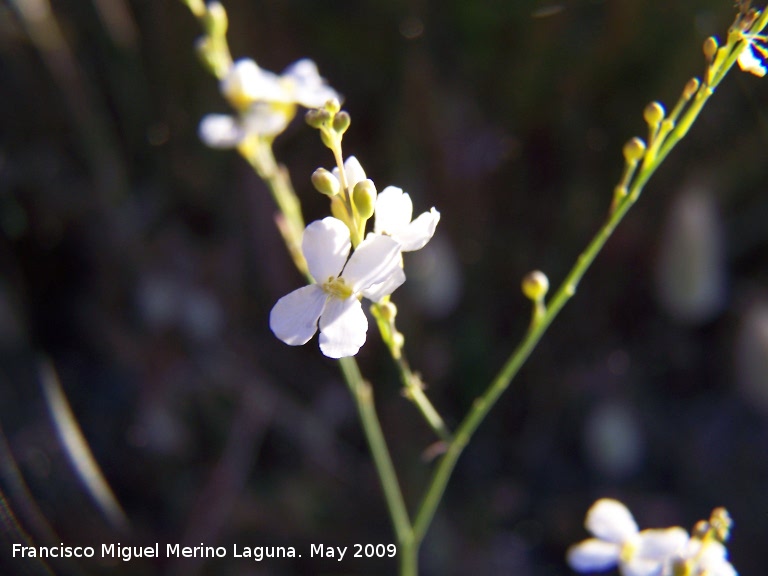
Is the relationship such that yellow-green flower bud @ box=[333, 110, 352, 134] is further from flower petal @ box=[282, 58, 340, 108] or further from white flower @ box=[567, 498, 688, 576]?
white flower @ box=[567, 498, 688, 576]

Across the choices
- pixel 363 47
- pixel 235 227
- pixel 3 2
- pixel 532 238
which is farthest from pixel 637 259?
pixel 3 2

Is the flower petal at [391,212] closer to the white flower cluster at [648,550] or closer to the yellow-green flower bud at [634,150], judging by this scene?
the yellow-green flower bud at [634,150]

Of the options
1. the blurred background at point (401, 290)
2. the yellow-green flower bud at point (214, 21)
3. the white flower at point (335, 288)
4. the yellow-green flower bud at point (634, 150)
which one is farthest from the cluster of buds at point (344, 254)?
the blurred background at point (401, 290)

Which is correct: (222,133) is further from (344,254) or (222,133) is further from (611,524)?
(611,524)

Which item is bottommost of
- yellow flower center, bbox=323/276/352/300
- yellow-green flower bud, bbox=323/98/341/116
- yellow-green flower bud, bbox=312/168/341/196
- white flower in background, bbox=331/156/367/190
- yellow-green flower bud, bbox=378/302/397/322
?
yellow flower center, bbox=323/276/352/300

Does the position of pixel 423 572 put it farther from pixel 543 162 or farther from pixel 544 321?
pixel 543 162

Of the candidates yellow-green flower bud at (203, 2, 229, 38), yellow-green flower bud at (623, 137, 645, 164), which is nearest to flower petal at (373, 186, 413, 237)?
yellow-green flower bud at (623, 137, 645, 164)
